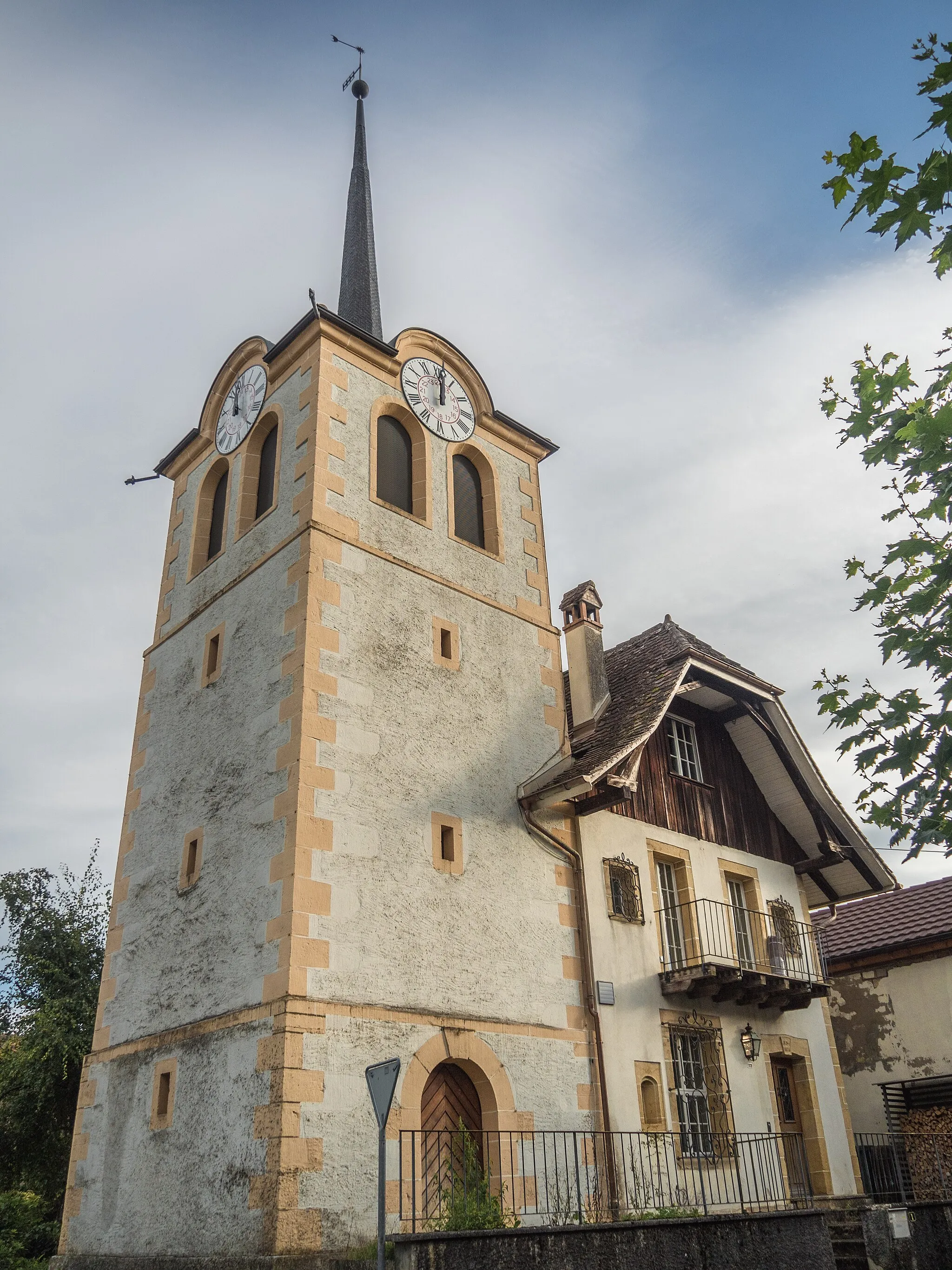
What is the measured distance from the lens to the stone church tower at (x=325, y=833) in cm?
1112

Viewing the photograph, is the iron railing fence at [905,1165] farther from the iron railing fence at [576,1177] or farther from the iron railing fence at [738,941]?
the iron railing fence at [576,1177]

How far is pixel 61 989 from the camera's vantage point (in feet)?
76.9

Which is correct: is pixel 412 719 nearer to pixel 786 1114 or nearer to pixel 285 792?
pixel 285 792

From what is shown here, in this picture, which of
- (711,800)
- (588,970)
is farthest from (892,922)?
(588,970)

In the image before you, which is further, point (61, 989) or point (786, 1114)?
point (61, 989)

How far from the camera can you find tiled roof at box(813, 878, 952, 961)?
64.5 feet

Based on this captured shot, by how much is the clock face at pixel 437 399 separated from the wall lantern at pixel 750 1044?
961cm

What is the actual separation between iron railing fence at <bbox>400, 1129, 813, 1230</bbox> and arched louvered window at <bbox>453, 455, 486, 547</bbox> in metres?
8.12

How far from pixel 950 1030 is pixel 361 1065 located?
12166 millimetres

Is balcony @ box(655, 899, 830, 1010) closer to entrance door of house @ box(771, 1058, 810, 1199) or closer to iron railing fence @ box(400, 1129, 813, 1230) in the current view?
entrance door of house @ box(771, 1058, 810, 1199)

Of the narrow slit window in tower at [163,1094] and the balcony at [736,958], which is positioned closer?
the narrow slit window in tower at [163,1094]

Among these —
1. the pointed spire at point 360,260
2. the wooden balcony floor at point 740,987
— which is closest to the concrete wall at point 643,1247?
the wooden balcony floor at point 740,987

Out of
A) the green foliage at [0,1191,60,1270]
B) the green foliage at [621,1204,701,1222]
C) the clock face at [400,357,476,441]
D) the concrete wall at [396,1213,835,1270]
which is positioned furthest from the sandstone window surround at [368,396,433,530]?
the green foliage at [0,1191,60,1270]

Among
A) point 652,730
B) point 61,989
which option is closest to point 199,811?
point 652,730
